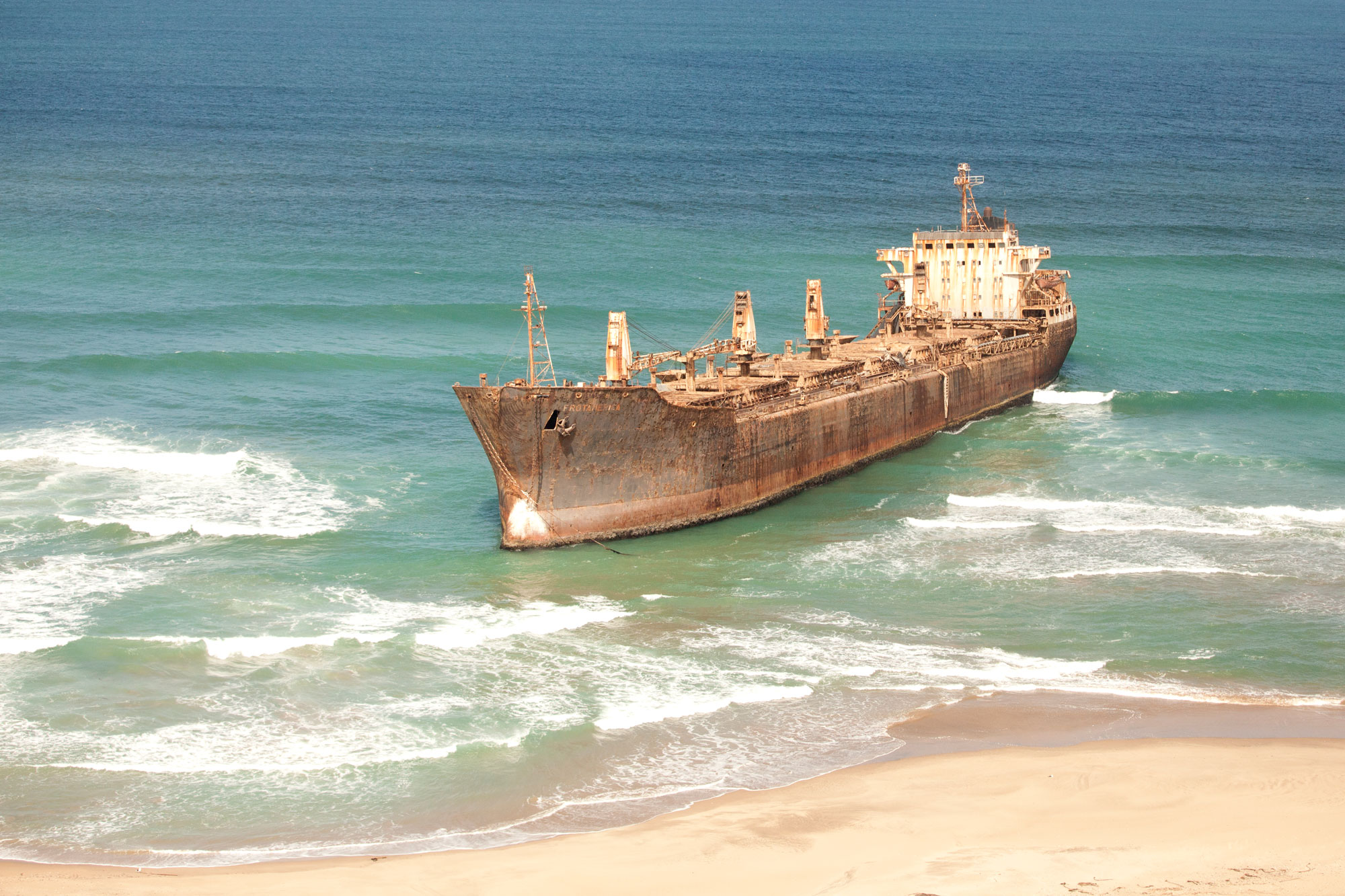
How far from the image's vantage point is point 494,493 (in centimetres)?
3147

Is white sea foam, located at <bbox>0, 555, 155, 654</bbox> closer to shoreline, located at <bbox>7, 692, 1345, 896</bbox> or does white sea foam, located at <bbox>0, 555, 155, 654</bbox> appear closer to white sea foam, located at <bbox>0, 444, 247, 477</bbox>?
white sea foam, located at <bbox>0, 444, 247, 477</bbox>

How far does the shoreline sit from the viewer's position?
15.2m

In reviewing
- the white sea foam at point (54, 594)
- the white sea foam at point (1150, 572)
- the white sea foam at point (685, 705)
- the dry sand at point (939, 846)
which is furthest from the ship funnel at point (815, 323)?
the dry sand at point (939, 846)

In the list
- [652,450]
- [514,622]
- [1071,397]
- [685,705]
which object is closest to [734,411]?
[652,450]

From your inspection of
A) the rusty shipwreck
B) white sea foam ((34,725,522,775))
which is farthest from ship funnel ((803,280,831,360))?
white sea foam ((34,725,522,775))

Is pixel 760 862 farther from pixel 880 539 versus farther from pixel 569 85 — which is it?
pixel 569 85

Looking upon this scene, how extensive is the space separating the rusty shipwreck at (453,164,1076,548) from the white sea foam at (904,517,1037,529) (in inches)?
135

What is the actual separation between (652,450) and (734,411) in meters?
2.58

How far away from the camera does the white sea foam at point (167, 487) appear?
28922 millimetres

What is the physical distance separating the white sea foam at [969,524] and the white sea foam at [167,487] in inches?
507

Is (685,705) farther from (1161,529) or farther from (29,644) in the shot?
(1161,529)

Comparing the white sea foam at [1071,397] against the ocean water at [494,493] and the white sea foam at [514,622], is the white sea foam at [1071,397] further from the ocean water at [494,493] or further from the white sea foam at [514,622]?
the white sea foam at [514,622]

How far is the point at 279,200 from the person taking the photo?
6775 centimetres

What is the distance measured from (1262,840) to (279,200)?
6125 centimetres
